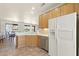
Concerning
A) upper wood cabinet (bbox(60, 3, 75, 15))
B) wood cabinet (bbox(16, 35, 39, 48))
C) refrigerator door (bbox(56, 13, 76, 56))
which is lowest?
wood cabinet (bbox(16, 35, 39, 48))

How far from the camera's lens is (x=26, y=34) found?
297 inches

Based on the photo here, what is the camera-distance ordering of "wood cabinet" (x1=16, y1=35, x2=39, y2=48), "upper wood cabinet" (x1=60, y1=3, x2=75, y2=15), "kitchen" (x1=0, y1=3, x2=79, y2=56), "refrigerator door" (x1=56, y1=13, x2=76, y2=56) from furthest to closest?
"wood cabinet" (x1=16, y1=35, x2=39, y2=48) → "kitchen" (x1=0, y1=3, x2=79, y2=56) → "upper wood cabinet" (x1=60, y1=3, x2=75, y2=15) → "refrigerator door" (x1=56, y1=13, x2=76, y2=56)

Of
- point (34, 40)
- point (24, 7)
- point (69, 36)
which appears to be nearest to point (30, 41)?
point (34, 40)

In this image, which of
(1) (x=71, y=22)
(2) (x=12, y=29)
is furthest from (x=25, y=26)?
(1) (x=71, y=22)

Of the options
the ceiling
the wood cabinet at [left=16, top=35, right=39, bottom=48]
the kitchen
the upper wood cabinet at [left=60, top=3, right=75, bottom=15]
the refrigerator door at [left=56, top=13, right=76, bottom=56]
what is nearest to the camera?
the refrigerator door at [left=56, top=13, right=76, bottom=56]

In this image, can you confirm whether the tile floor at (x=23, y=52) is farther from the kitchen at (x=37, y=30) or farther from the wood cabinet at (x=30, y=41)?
the wood cabinet at (x=30, y=41)

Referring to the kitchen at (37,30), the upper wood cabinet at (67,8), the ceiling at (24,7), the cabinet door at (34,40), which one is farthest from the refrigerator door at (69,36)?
the cabinet door at (34,40)

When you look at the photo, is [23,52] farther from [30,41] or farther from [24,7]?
[24,7]

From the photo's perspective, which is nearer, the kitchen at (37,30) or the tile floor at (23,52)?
the kitchen at (37,30)

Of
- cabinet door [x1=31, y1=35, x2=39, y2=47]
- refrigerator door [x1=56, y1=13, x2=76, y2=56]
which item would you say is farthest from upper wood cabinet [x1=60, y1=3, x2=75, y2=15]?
cabinet door [x1=31, y1=35, x2=39, y2=47]

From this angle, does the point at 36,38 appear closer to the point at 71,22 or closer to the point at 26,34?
Answer: the point at 26,34

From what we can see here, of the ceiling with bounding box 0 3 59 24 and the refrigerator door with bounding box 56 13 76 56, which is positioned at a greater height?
the ceiling with bounding box 0 3 59 24

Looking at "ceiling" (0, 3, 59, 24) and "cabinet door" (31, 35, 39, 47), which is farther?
"cabinet door" (31, 35, 39, 47)

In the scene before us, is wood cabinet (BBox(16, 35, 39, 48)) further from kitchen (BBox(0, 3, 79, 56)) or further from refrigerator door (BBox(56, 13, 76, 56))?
refrigerator door (BBox(56, 13, 76, 56))
